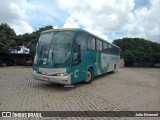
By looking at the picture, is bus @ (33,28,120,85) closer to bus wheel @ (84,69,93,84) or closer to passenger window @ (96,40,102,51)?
bus wheel @ (84,69,93,84)

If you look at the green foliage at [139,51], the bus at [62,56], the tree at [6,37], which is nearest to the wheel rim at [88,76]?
the bus at [62,56]

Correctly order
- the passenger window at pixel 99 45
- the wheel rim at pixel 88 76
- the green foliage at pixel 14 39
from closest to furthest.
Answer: the wheel rim at pixel 88 76 < the passenger window at pixel 99 45 < the green foliage at pixel 14 39

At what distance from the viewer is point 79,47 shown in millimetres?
8664

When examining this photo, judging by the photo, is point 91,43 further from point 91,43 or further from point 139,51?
point 139,51

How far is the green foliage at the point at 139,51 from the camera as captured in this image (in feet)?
117

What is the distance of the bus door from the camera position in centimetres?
827

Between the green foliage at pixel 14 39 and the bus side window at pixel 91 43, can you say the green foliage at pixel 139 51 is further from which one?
the bus side window at pixel 91 43

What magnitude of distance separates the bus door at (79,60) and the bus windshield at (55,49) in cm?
42

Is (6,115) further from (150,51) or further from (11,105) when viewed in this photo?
(150,51)

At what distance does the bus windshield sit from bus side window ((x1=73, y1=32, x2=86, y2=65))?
40 cm

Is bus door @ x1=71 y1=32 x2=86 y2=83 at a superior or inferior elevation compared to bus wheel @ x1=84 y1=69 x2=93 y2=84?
superior

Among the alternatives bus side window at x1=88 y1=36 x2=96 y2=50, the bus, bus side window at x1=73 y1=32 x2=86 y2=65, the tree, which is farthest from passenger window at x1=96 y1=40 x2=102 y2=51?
the tree

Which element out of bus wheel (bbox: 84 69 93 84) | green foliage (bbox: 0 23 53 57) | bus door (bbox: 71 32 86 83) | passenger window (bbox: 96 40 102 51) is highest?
green foliage (bbox: 0 23 53 57)

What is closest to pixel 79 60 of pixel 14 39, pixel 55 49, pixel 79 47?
pixel 79 47
